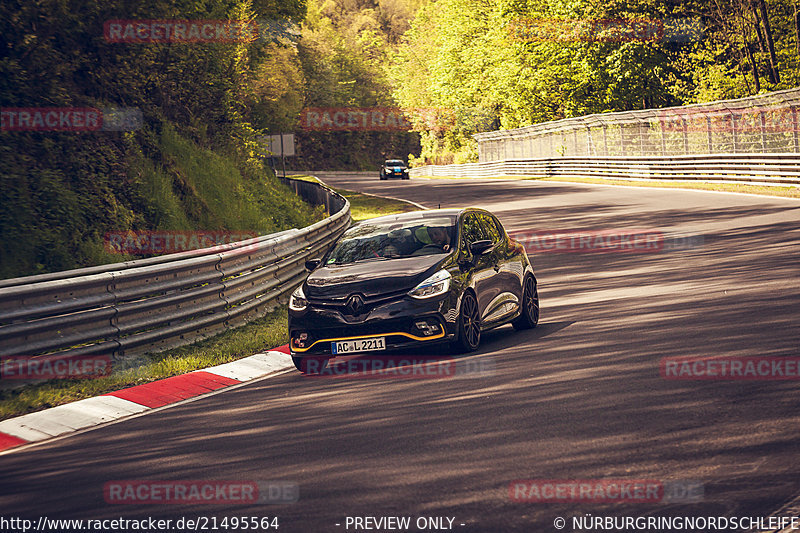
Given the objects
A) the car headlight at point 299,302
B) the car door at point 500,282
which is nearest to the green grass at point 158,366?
the car headlight at point 299,302

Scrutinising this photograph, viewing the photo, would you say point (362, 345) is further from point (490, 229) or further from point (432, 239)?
point (490, 229)

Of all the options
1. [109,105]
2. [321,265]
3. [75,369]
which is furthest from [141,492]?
[109,105]

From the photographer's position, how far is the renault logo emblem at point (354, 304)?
10.4m

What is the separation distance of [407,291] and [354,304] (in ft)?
1.84

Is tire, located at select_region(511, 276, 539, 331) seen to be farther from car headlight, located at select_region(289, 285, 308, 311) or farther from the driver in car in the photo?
car headlight, located at select_region(289, 285, 308, 311)

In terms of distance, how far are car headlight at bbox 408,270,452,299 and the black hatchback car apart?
1 centimetres

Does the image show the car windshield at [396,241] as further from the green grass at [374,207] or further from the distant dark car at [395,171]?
the distant dark car at [395,171]

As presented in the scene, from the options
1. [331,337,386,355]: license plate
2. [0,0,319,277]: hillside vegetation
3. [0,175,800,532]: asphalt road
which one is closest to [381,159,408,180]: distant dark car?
[0,0,319,277]: hillside vegetation

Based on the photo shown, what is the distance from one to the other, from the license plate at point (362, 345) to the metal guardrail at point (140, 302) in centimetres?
262

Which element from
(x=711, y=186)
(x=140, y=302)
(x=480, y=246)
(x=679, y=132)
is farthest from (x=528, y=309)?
(x=679, y=132)

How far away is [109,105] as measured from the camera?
19828 mm

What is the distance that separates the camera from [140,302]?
38.2 feet

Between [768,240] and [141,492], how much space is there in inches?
597

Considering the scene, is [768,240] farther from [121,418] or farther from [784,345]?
[121,418]
